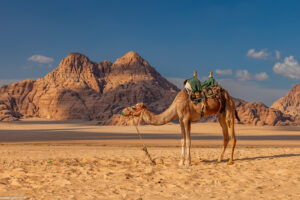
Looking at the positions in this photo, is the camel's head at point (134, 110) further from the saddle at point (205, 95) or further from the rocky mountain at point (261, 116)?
the rocky mountain at point (261, 116)

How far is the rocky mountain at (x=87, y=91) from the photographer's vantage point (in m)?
83.2

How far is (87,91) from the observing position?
95688 mm

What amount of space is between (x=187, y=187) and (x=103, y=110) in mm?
76479

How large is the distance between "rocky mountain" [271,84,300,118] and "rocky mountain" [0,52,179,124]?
65.8m

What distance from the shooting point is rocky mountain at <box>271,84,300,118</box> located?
148875 mm

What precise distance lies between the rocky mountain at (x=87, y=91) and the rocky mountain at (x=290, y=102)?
65752 millimetres

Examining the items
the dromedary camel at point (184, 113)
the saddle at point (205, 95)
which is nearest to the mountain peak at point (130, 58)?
the saddle at point (205, 95)

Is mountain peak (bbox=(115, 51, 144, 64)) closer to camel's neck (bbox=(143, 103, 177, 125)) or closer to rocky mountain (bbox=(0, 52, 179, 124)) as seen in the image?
rocky mountain (bbox=(0, 52, 179, 124))

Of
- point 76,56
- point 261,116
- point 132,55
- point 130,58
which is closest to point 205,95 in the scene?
point 261,116

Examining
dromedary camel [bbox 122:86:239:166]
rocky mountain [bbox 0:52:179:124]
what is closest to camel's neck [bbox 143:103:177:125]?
dromedary camel [bbox 122:86:239:166]

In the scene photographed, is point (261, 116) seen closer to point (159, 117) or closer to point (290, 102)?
point (159, 117)

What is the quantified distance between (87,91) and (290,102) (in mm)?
106883

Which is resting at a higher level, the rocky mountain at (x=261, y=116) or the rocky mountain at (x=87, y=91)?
the rocky mountain at (x=87, y=91)

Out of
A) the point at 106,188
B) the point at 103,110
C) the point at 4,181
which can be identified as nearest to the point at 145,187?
the point at 106,188
